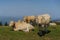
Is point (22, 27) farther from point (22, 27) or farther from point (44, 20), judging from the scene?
point (44, 20)

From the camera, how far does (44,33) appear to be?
12.8 meters

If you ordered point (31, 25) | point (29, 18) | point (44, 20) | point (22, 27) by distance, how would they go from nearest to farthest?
1. point (22, 27)
2. point (44, 20)
3. point (31, 25)
4. point (29, 18)

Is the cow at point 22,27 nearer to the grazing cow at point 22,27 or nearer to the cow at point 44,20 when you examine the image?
the grazing cow at point 22,27

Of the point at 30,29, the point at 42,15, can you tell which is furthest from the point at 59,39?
the point at 42,15

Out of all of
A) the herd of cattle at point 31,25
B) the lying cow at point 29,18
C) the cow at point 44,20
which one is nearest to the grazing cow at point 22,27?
the herd of cattle at point 31,25

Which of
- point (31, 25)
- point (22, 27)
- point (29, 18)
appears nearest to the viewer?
point (22, 27)

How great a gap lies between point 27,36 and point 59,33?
231 cm

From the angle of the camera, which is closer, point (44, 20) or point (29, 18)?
point (44, 20)

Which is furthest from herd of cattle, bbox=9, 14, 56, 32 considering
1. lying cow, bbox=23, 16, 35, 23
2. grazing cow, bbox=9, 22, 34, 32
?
lying cow, bbox=23, 16, 35, 23

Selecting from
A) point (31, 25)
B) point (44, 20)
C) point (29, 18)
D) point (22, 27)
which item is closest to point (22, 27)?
point (22, 27)

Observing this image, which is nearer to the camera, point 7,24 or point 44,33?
point 44,33

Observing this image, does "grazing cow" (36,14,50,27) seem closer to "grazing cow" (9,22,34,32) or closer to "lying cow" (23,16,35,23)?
"grazing cow" (9,22,34,32)

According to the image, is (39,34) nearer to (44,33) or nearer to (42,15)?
(44,33)

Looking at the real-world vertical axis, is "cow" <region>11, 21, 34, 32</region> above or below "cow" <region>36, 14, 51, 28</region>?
below
